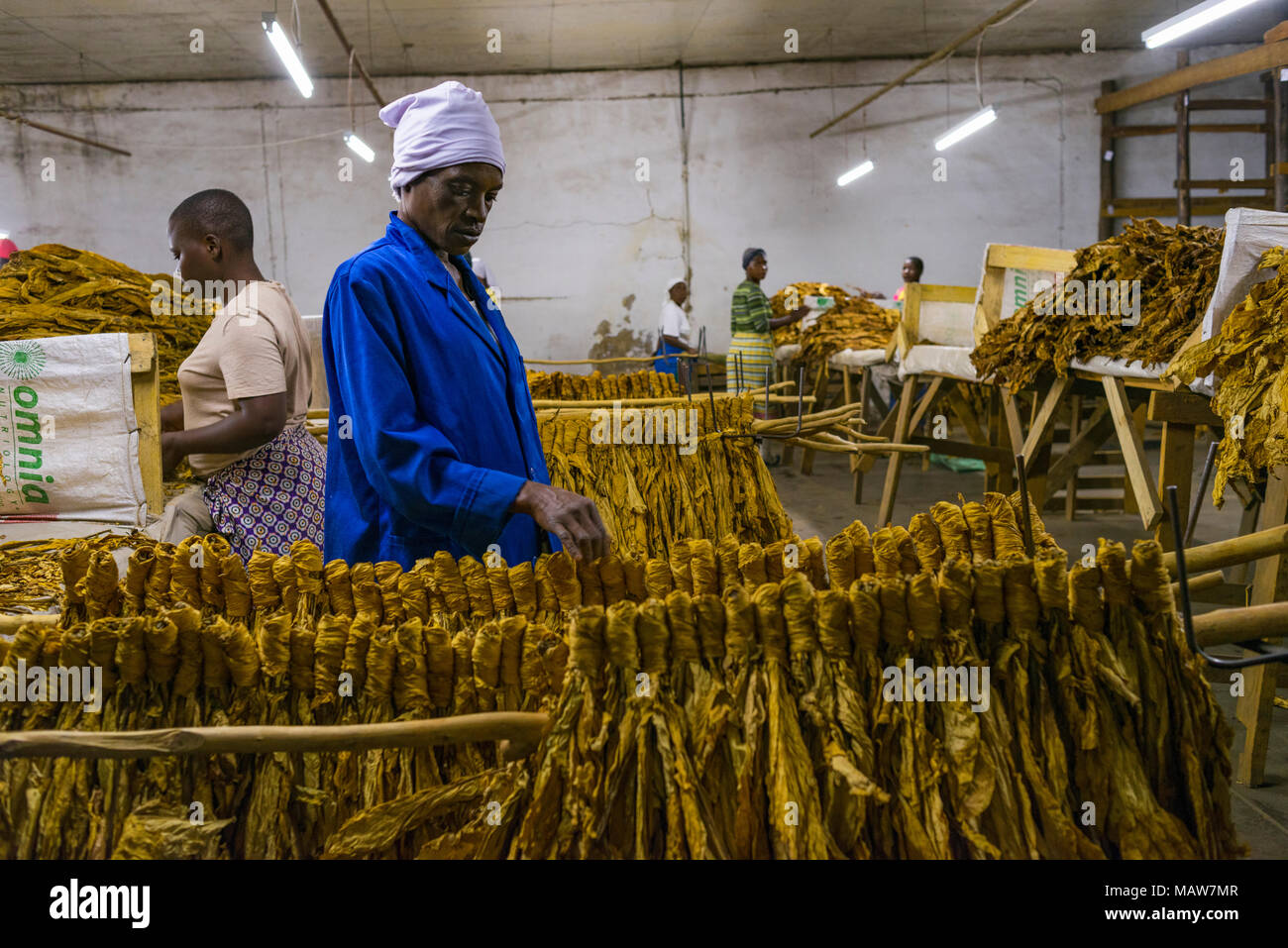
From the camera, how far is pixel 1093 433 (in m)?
5.15

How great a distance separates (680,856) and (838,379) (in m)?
10.7

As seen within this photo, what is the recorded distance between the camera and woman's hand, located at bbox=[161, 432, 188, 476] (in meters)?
2.52

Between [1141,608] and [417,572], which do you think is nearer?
[1141,608]

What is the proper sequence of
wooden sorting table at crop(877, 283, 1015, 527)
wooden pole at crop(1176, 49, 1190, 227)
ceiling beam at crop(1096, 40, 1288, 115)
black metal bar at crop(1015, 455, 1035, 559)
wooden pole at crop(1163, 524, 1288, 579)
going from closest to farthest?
wooden pole at crop(1163, 524, 1288, 579)
black metal bar at crop(1015, 455, 1035, 559)
wooden sorting table at crop(877, 283, 1015, 527)
ceiling beam at crop(1096, 40, 1288, 115)
wooden pole at crop(1176, 49, 1190, 227)

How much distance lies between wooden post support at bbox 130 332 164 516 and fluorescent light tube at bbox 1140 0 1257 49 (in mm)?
5918

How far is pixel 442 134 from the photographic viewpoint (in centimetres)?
173

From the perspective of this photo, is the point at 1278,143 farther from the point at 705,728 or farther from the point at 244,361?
the point at 705,728

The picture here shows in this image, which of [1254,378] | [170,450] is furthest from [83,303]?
[1254,378]

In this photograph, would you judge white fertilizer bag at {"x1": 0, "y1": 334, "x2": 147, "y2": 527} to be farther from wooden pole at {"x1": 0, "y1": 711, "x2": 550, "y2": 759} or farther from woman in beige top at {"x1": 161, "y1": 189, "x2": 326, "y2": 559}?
wooden pole at {"x1": 0, "y1": 711, "x2": 550, "y2": 759}

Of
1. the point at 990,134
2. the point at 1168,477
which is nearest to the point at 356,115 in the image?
the point at 990,134

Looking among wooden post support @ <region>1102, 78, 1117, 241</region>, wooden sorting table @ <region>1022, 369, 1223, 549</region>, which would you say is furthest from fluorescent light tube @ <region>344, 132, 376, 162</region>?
wooden post support @ <region>1102, 78, 1117, 241</region>

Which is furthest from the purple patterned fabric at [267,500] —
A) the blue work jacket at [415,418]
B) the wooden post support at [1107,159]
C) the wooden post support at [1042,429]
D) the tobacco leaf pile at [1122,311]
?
the wooden post support at [1107,159]

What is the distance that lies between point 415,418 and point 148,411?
1349 mm
